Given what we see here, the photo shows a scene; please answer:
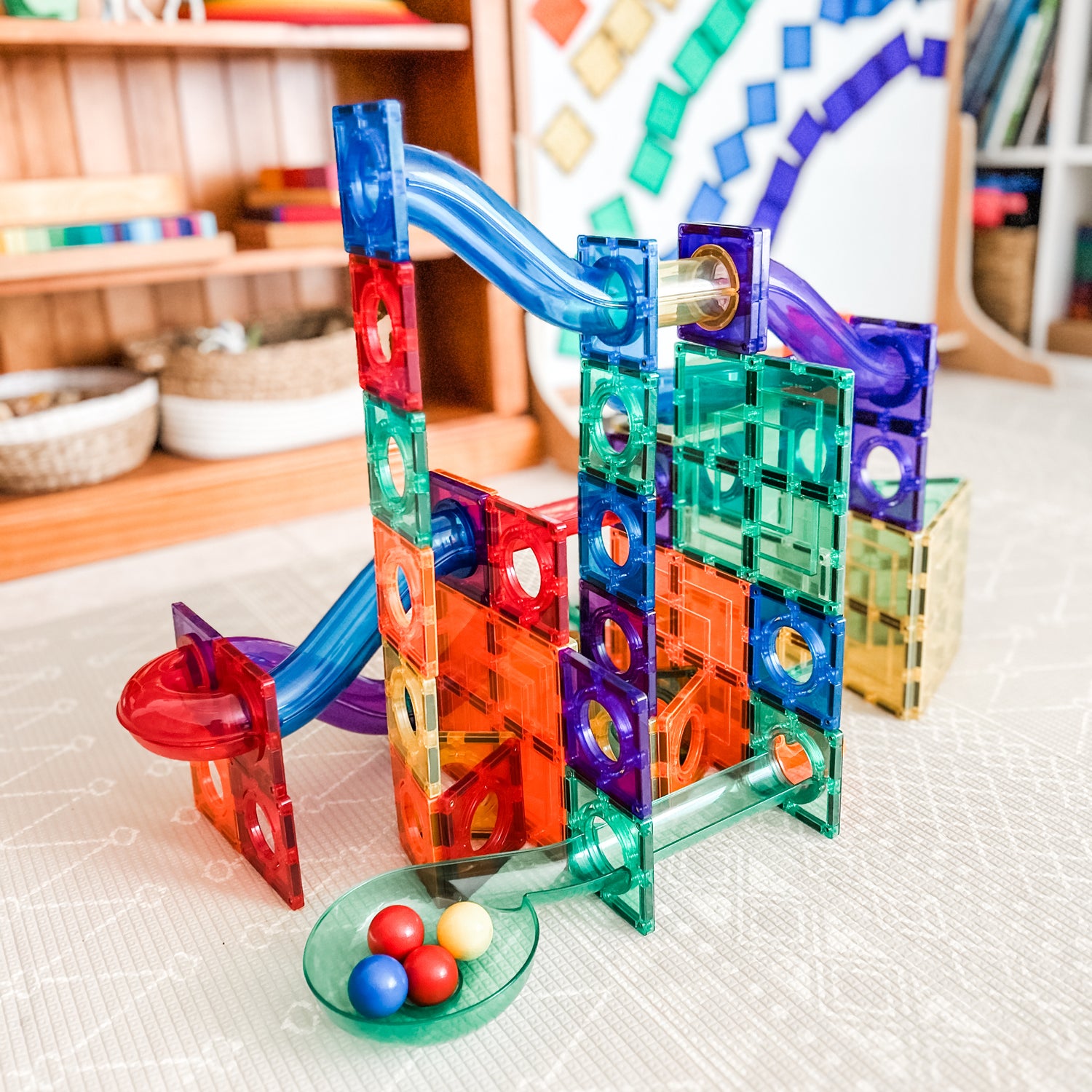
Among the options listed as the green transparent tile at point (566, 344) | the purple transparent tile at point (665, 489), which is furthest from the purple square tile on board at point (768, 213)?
the purple transparent tile at point (665, 489)

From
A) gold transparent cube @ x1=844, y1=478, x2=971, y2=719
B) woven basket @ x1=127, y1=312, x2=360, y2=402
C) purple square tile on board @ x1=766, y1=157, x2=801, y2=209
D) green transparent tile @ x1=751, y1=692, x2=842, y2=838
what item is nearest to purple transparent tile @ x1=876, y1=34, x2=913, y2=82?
purple square tile on board @ x1=766, y1=157, x2=801, y2=209

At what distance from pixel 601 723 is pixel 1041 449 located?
4.33 feet

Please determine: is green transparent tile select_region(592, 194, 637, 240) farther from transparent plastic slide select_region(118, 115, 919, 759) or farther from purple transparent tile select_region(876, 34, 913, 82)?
transparent plastic slide select_region(118, 115, 919, 759)

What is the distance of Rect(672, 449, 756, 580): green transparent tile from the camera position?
0.97 metres

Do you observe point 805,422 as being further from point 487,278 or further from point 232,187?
point 232,187

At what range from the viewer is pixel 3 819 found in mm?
1023

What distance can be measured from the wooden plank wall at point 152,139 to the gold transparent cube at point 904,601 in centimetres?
126

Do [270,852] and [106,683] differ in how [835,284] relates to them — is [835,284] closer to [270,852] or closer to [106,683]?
[106,683]

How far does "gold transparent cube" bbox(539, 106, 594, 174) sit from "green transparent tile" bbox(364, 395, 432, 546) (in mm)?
1230

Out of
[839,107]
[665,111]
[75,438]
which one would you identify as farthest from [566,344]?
[75,438]

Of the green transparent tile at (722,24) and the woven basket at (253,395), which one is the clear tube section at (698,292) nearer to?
the woven basket at (253,395)

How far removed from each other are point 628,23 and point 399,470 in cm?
144

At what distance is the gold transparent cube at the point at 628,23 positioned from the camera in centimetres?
193

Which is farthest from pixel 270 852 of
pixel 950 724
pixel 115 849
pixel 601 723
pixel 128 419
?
pixel 128 419
